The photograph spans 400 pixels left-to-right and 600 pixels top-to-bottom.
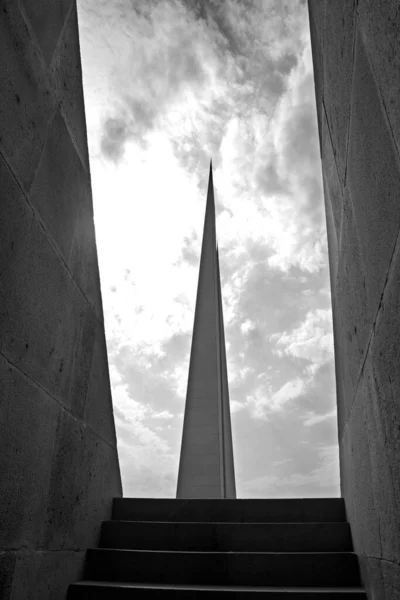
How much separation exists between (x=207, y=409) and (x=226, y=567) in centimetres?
625

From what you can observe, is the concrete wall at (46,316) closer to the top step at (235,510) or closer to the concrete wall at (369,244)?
the top step at (235,510)

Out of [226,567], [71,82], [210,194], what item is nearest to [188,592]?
[226,567]

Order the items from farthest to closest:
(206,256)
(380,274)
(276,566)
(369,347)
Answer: (206,256), (276,566), (369,347), (380,274)

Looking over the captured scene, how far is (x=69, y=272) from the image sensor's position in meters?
3.44

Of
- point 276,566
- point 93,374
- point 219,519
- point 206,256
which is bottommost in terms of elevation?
point 276,566

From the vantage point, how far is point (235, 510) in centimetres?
398

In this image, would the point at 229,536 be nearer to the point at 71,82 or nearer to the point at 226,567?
the point at 226,567

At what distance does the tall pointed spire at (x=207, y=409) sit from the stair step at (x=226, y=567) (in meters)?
5.63

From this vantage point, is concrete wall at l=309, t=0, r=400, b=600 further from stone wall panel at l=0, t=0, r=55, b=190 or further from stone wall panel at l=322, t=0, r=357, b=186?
stone wall panel at l=0, t=0, r=55, b=190

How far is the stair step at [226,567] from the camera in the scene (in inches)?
124

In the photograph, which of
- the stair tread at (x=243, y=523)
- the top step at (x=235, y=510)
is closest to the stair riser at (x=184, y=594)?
the stair tread at (x=243, y=523)

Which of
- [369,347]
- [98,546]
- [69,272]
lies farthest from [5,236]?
[98,546]

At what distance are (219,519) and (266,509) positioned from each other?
0.41 metres

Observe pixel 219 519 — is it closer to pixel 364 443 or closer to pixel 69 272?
pixel 364 443
